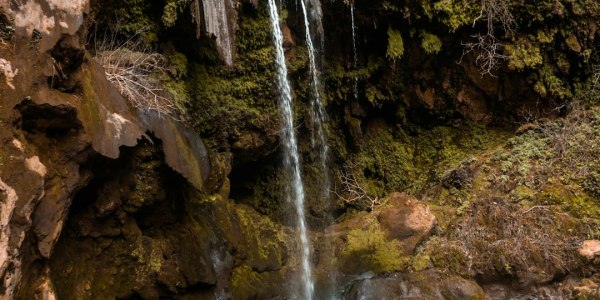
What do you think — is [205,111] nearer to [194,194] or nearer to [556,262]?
[194,194]

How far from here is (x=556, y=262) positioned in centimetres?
620

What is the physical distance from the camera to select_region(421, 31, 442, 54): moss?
843 cm

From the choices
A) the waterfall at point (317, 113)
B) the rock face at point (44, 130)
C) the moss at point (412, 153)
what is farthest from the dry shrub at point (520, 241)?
the rock face at point (44, 130)

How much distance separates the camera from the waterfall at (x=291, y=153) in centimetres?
741

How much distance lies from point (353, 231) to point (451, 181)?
6.68 ft

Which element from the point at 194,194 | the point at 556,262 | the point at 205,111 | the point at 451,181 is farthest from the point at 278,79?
the point at 556,262

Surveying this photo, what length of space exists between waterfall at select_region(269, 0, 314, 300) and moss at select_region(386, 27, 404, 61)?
6.55ft

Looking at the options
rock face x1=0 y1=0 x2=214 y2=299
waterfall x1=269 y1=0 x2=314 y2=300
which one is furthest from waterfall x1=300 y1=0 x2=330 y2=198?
rock face x1=0 y1=0 x2=214 y2=299

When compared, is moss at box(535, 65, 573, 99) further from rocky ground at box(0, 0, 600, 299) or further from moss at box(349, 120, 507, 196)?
moss at box(349, 120, 507, 196)

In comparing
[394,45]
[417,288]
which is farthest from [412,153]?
[417,288]

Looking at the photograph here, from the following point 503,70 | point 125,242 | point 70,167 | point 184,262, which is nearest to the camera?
point 70,167

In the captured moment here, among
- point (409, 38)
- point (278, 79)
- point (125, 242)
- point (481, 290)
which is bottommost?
point (481, 290)

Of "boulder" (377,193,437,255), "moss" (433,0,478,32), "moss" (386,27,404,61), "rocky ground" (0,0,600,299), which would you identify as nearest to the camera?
"rocky ground" (0,0,600,299)

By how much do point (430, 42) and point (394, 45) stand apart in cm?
67
